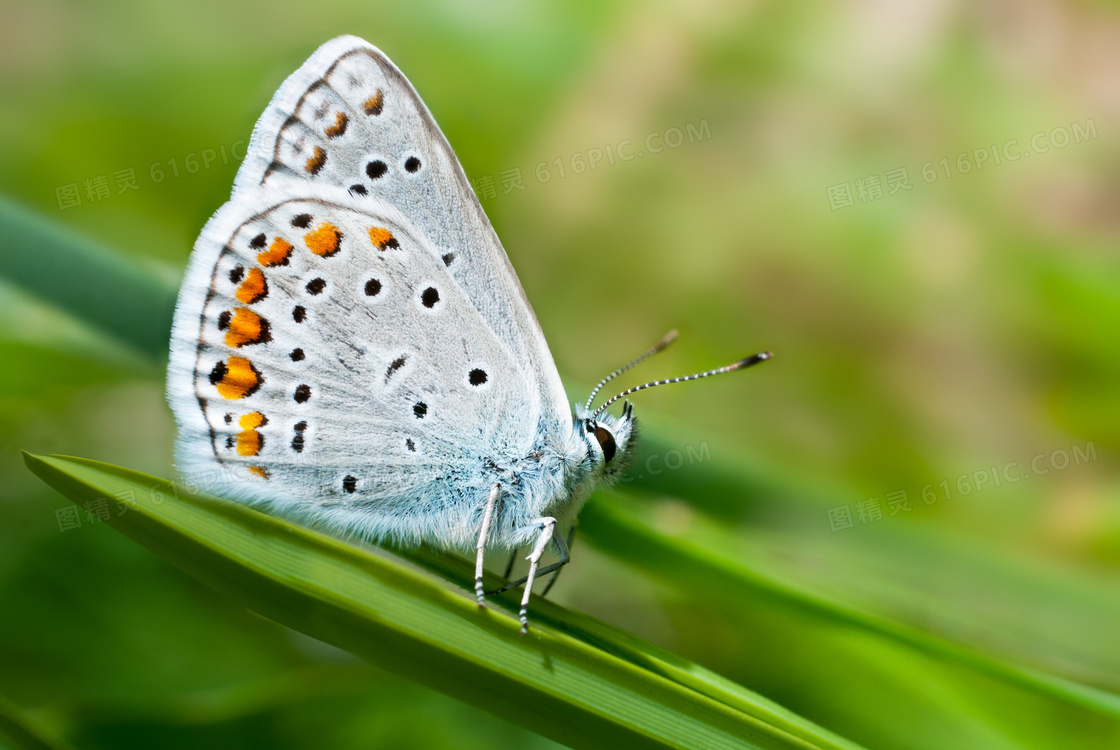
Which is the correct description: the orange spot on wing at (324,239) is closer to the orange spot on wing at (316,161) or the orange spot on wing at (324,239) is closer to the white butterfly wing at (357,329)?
the white butterfly wing at (357,329)

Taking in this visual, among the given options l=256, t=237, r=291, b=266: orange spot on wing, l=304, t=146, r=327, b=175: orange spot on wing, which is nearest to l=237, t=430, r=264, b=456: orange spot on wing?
l=256, t=237, r=291, b=266: orange spot on wing

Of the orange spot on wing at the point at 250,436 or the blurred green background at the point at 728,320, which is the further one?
the blurred green background at the point at 728,320

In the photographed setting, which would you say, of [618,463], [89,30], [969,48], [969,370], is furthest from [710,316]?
[89,30]

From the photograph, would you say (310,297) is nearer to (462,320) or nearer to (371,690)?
(462,320)

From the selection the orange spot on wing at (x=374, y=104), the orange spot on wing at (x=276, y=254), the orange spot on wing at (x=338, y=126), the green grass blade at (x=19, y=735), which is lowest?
the green grass blade at (x=19, y=735)

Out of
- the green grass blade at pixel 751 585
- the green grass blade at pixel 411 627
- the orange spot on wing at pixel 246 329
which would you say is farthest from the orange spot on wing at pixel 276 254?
the green grass blade at pixel 751 585

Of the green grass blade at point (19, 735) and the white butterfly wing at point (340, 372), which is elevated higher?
the white butterfly wing at point (340, 372)

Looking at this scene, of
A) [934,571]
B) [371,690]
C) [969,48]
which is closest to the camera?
[371,690]
